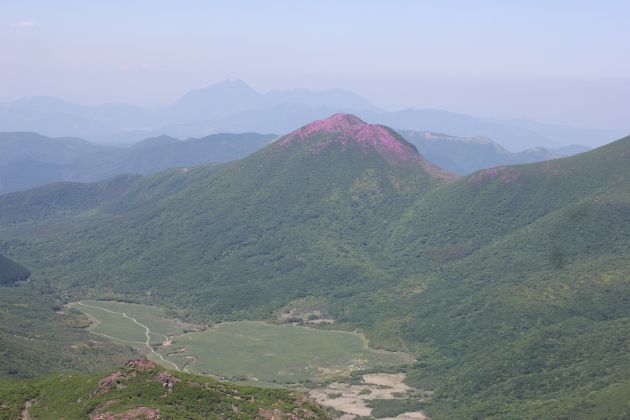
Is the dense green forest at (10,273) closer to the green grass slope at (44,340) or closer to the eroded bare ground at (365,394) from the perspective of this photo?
the green grass slope at (44,340)

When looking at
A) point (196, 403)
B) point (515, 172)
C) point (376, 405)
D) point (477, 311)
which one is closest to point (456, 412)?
point (376, 405)

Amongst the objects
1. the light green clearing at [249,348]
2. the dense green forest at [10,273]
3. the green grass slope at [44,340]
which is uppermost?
the dense green forest at [10,273]

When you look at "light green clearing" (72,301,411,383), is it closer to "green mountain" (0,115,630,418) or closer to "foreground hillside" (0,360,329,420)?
"green mountain" (0,115,630,418)

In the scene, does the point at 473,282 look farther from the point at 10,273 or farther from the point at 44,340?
the point at 10,273

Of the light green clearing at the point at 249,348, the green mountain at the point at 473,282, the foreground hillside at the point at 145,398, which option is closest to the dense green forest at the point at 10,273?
the green mountain at the point at 473,282

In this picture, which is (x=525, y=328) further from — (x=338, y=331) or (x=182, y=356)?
(x=182, y=356)
